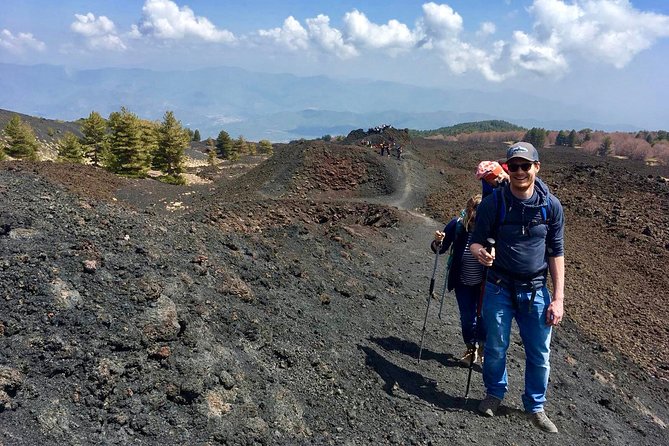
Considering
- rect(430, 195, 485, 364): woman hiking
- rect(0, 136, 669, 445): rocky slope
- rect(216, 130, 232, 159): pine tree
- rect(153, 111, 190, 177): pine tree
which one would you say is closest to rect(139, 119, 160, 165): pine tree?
rect(153, 111, 190, 177): pine tree

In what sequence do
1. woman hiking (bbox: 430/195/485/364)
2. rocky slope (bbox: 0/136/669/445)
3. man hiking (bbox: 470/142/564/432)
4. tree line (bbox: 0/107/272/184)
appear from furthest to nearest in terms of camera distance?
tree line (bbox: 0/107/272/184)
woman hiking (bbox: 430/195/485/364)
man hiking (bbox: 470/142/564/432)
rocky slope (bbox: 0/136/669/445)

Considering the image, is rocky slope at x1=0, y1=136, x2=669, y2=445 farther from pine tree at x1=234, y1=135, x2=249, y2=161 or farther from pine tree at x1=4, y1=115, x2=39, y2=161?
pine tree at x1=234, y1=135, x2=249, y2=161

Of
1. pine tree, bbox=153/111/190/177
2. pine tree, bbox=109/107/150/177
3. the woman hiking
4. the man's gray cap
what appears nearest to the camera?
the man's gray cap

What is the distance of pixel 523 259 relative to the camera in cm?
404

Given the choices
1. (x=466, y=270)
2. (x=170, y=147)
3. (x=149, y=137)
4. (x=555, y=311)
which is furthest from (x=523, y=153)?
(x=149, y=137)

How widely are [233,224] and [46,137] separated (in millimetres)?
58633

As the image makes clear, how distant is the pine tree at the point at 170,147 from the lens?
31.9 m

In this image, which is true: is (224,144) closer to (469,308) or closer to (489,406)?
(469,308)

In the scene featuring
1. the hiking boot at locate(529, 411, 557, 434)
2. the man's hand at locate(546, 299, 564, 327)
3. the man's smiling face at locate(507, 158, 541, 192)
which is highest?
the man's smiling face at locate(507, 158, 541, 192)

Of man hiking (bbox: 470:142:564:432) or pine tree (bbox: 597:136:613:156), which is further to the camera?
pine tree (bbox: 597:136:613:156)

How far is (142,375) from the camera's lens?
12.5ft

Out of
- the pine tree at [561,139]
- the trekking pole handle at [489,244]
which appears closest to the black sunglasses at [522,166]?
the trekking pole handle at [489,244]

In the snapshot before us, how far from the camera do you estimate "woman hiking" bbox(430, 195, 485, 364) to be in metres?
5.10

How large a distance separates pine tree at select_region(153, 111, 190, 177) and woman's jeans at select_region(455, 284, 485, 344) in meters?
30.4
